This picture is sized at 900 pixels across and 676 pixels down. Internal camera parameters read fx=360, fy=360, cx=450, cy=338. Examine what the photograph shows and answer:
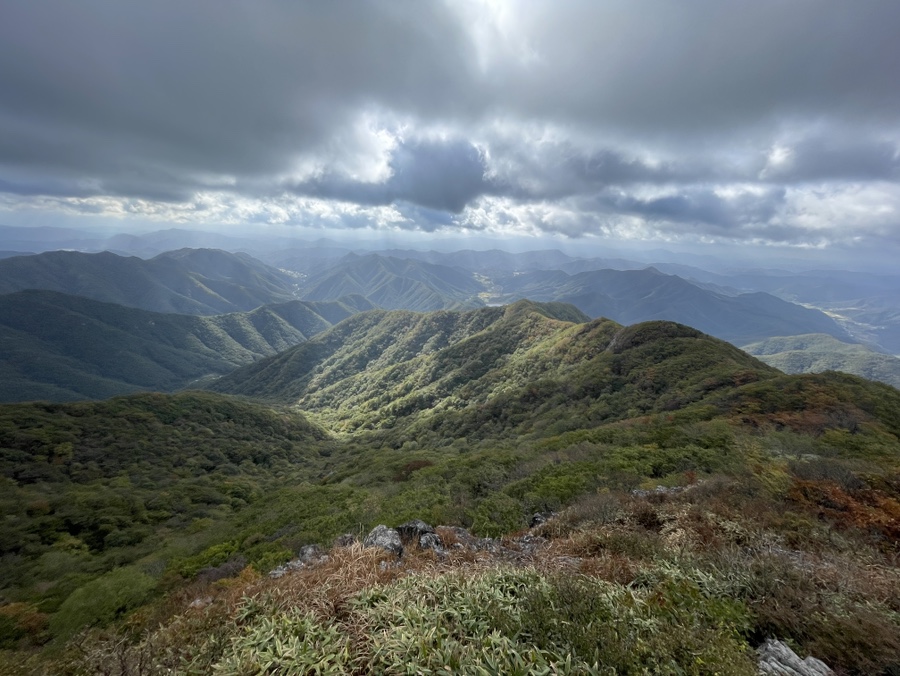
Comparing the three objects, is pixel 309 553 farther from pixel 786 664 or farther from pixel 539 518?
pixel 786 664

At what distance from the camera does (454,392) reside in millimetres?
117188

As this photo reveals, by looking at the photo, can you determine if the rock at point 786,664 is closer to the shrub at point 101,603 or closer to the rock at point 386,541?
the rock at point 386,541

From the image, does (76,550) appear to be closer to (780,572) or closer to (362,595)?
(362,595)

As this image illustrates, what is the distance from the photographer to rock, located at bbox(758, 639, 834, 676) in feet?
14.4

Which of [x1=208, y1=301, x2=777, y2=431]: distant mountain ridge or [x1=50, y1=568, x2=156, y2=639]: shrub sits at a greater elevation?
[x1=50, y1=568, x2=156, y2=639]: shrub

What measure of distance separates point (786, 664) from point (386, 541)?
9143 mm

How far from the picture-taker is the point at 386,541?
10953 millimetres

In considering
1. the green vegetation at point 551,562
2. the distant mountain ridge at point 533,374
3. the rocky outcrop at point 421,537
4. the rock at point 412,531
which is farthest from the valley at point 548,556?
the distant mountain ridge at point 533,374

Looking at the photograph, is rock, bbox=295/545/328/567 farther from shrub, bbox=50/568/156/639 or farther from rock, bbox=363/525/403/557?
shrub, bbox=50/568/156/639

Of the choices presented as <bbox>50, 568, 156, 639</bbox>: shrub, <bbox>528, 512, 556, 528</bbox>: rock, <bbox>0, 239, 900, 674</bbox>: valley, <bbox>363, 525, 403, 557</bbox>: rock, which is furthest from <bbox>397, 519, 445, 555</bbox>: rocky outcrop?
<bbox>50, 568, 156, 639</bbox>: shrub

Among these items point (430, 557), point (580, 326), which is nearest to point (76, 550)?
point (430, 557)

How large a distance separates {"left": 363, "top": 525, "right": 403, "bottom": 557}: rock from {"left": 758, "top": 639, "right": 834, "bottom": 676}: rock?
7.99 metres

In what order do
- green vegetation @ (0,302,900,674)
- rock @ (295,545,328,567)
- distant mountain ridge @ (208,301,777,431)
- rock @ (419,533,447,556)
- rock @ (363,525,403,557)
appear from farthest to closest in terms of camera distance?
distant mountain ridge @ (208,301,777,431), rock @ (295,545,328,567), rock @ (419,533,447,556), rock @ (363,525,403,557), green vegetation @ (0,302,900,674)

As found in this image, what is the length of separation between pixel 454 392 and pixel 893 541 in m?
110
